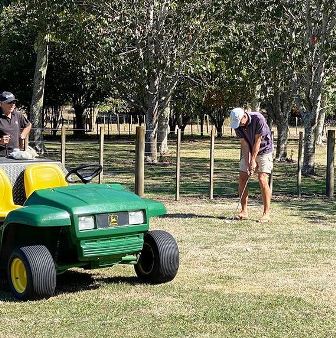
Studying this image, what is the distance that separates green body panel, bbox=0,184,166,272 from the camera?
6.19 m

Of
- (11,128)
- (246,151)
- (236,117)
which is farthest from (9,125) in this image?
(246,151)

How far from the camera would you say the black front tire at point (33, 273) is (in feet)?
20.2

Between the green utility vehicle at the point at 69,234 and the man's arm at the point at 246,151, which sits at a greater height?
the man's arm at the point at 246,151

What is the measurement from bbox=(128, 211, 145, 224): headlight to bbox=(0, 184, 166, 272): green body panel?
1.5 inches

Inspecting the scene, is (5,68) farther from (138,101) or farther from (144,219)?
(144,219)

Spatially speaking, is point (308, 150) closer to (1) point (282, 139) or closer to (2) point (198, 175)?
(2) point (198, 175)

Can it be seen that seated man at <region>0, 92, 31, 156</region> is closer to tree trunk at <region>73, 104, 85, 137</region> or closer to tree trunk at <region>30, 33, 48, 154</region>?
tree trunk at <region>30, 33, 48, 154</region>

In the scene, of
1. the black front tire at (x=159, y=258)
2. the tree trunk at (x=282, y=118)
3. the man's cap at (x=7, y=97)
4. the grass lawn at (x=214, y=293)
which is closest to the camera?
the grass lawn at (x=214, y=293)

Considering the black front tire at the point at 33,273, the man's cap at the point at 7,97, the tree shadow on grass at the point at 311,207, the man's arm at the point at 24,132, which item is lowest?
the tree shadow on grass at the point at 311,207

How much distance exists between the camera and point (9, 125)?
952cm

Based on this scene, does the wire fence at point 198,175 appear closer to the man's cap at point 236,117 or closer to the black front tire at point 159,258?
the man's cap at point 236,117

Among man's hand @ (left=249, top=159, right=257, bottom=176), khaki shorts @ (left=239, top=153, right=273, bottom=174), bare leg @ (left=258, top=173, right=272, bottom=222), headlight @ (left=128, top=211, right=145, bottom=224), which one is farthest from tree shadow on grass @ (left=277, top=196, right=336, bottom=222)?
headlight @ (left=128, top=211, right=145, bottom=224)

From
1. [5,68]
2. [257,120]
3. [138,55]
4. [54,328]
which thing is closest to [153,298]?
[54,328]

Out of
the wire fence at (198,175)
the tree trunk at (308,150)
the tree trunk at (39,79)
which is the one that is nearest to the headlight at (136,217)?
the wire fence at (198,175)
